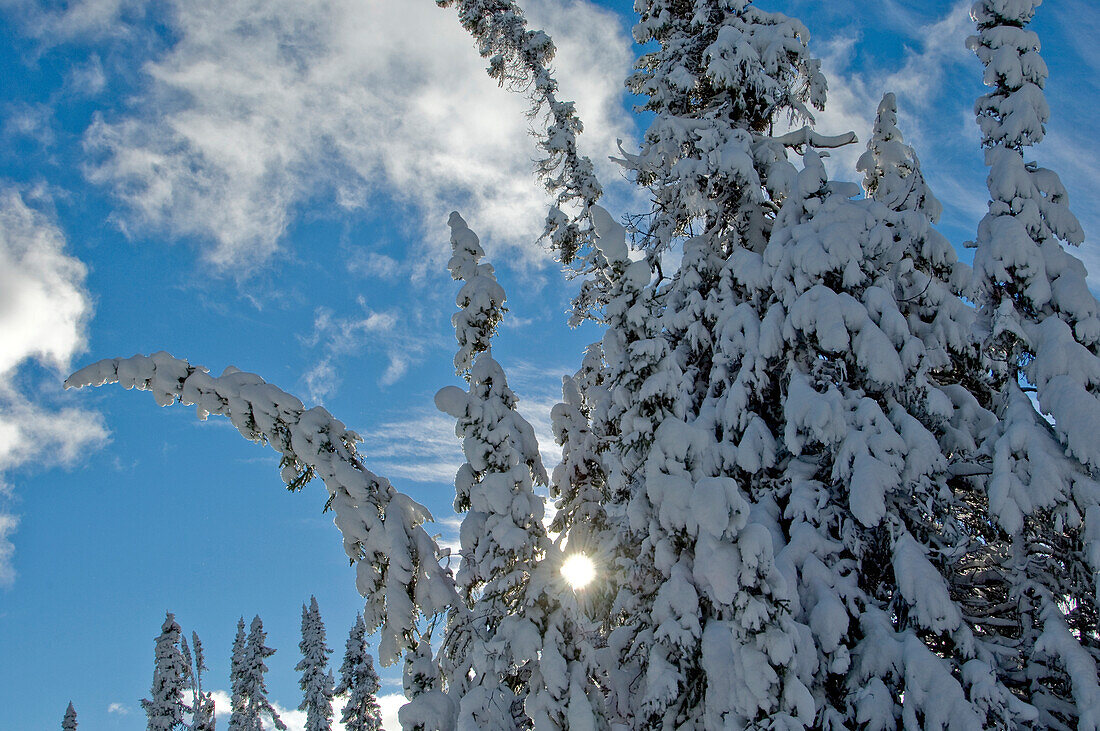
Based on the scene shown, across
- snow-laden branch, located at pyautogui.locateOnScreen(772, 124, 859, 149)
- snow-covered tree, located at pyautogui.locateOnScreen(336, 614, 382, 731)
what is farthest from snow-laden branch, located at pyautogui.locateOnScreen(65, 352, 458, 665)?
snow-covered tree, located at pyautogui.locateOnScreen(336, 614, 382, 731)

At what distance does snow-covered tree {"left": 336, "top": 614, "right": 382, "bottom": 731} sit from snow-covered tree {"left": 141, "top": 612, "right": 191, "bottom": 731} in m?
8.09

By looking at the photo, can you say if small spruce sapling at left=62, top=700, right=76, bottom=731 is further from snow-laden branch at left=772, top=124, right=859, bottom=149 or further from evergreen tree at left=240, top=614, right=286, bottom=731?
snow-laden branch at left=772, top=124, right=859, bottom=149

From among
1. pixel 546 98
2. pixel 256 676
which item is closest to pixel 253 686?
pixel 256 676

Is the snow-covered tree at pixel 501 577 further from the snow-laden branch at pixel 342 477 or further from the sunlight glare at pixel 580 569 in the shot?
the snow-laden branch at pixel 342 477

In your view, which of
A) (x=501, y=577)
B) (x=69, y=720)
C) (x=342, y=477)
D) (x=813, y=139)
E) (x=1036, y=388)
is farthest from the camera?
(x=69, y=720)

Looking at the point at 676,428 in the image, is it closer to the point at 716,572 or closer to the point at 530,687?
the point at 716,572

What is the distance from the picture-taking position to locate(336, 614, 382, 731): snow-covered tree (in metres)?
39.4

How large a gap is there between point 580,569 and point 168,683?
37090 mm

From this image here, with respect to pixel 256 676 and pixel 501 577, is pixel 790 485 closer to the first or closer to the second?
pixel 501 577

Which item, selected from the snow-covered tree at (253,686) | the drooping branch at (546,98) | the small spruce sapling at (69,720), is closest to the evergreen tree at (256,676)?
the snow-covered tree at (253,686)

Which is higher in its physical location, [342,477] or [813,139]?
[813,139]

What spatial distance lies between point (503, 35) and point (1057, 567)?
54.9ft

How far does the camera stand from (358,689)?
40281 millimetres

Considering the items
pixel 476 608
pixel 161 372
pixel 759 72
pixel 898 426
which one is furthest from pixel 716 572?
pixel 759 72
